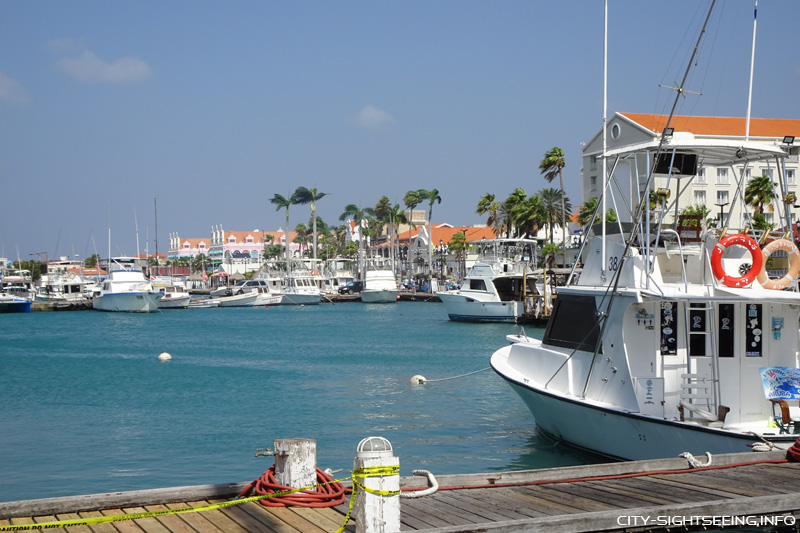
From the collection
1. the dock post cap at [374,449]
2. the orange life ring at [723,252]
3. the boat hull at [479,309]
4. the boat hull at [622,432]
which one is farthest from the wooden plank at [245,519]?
the boat hull at [479,309]

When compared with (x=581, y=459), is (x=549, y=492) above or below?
above

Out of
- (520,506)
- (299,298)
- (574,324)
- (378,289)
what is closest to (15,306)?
(299,298)

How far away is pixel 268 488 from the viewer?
8.23m

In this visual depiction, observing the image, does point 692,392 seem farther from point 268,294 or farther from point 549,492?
point 268,294

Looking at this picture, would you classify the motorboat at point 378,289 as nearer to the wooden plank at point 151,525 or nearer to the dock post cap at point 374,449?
the wooden plank at point 151,525

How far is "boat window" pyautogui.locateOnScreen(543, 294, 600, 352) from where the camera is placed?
48.6ft

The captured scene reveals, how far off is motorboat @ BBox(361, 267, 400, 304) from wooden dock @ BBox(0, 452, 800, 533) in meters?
80.0

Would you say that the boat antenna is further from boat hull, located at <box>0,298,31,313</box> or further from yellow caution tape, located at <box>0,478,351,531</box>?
boat hull, located at <box>0,298,31,313</box>

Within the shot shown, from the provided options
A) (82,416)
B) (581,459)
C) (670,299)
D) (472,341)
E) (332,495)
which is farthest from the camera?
(472,341)

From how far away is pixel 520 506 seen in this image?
8.23m

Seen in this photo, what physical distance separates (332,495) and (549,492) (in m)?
2.47

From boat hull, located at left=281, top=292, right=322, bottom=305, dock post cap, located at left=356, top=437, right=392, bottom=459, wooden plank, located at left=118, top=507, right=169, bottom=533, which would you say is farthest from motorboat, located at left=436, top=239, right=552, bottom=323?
dock post cap, located at left=356, top=437, right=392, bottom=459

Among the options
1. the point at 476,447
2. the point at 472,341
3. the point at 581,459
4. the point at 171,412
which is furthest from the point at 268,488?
the point at 472,341

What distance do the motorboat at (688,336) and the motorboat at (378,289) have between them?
74.9m
